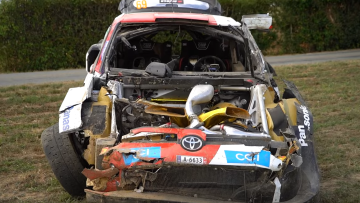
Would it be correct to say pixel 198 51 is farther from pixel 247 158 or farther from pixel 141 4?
pixel 247 158

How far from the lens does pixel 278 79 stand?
1289 cm

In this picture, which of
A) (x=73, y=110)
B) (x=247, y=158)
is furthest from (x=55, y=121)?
(x=247, y=158)

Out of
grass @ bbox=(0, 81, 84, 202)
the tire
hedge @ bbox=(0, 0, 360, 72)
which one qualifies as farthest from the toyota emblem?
hedge @ bbox=(0, 0, 360, 72)

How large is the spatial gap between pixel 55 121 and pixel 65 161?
155 inches

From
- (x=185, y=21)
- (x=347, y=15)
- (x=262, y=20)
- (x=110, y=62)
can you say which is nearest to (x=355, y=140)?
(x=262, y=20)

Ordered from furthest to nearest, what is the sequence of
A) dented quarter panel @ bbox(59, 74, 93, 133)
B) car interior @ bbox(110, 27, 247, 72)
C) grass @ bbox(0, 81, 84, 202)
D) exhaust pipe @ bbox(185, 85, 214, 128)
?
car interior @ bbox(110, 27, 247, 72) → grass @ bbox(0, 81, 84, 202) → exhaust pipe @ bbox(185, 85, 214, 128) → dented quarter panel @ bbox(59, 74, 93, 133)

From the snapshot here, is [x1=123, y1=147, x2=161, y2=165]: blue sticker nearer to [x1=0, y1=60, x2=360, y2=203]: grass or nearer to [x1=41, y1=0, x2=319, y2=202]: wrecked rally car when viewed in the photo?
[x1=41, y1=0, x2=319, y2=202]: wrecked rally car

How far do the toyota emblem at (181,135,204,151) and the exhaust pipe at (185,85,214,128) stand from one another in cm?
45

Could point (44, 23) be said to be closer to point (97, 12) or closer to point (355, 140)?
point (97, 12)

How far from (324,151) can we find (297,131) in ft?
6.13

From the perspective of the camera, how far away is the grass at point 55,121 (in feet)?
19.1

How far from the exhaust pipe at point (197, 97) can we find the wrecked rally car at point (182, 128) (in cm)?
1

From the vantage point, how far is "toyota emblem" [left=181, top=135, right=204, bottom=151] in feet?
14.6

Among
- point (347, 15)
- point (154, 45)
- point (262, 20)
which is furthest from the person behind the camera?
point (347, 15)
